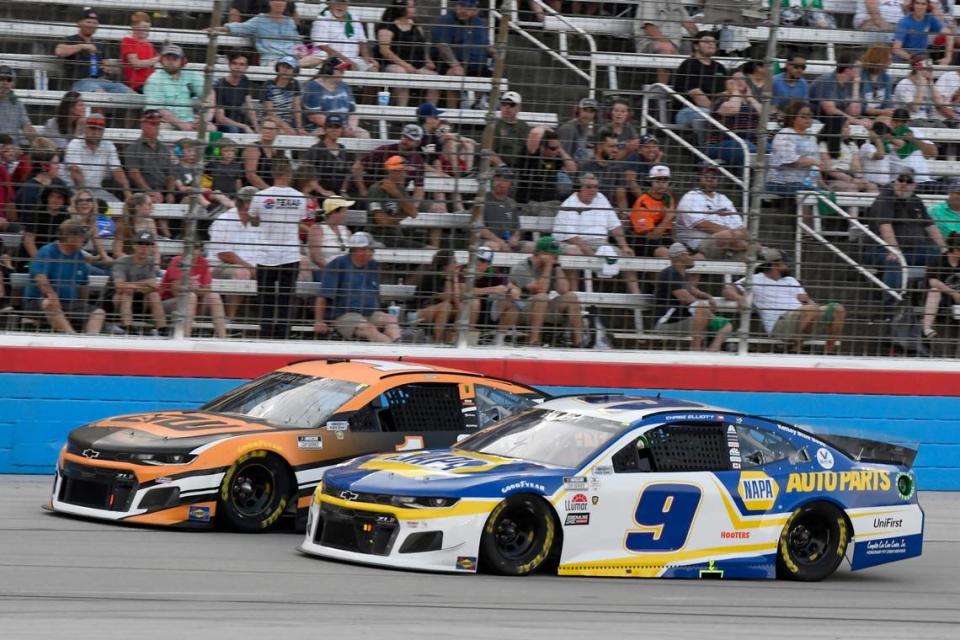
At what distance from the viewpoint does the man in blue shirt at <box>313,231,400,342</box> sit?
40.1 ft

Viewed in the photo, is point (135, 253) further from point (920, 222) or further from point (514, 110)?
point (920, 222)

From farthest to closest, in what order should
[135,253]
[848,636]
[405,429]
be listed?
[135,253], [405,429], [848,636]

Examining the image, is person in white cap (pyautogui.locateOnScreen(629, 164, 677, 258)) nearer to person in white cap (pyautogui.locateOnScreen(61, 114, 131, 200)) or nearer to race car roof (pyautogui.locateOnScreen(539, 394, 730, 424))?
race car roof (pyautogui.locateOnScreen(539, 394, 730, 424))

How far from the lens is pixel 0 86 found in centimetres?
1198

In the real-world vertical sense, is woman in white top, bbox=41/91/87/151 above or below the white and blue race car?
above

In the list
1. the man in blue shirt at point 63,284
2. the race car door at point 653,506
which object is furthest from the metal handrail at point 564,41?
the race car door at point 653,506

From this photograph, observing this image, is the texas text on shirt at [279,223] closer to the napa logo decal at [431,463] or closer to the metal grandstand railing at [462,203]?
the metal grandstand railing at [462,203]

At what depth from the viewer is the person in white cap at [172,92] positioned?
12.3m

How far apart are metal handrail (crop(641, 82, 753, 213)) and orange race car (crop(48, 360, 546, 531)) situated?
3382mm

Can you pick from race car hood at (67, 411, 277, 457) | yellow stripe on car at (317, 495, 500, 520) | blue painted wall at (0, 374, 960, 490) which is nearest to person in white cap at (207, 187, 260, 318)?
blue painted wall at (0, 374, 960, 490)

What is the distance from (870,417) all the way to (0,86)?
26.1 ft

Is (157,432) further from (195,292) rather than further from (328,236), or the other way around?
(328,236)

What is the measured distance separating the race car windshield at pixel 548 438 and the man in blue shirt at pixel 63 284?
13.6 ft

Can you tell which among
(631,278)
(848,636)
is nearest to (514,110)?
(631,278)
